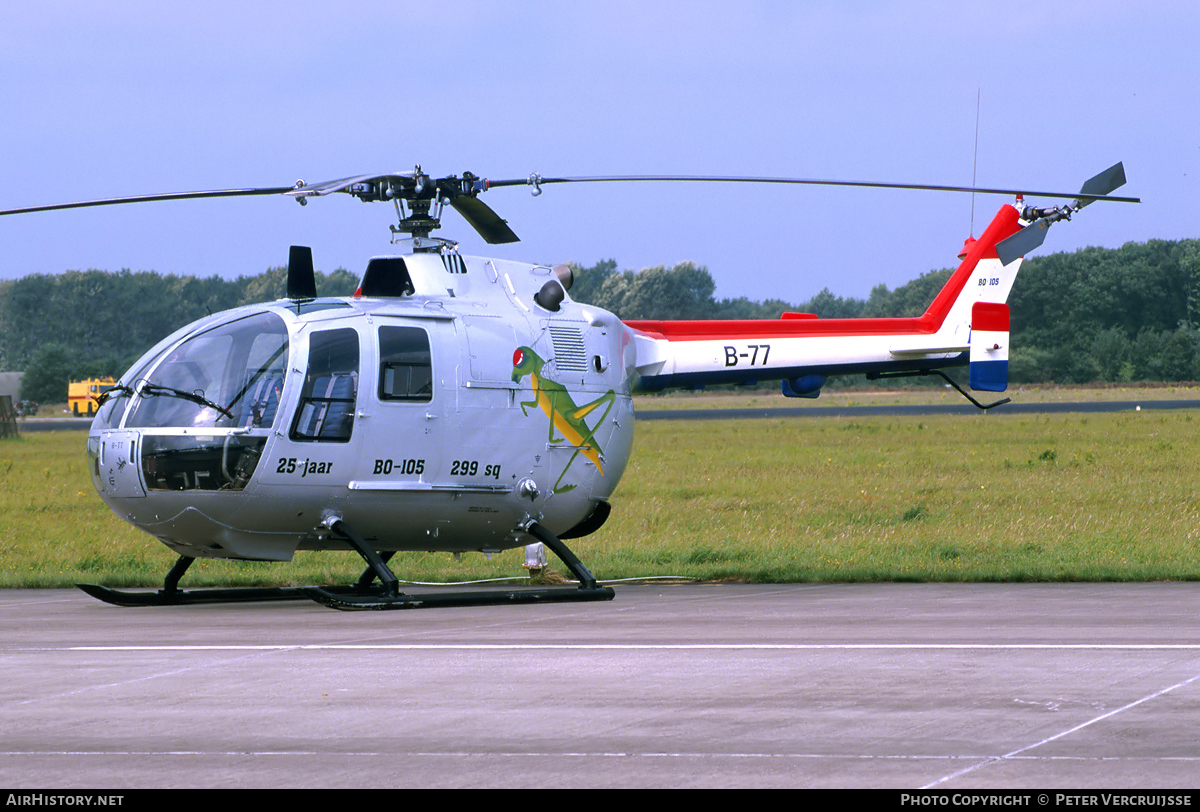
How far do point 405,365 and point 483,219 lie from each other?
6.29 feet

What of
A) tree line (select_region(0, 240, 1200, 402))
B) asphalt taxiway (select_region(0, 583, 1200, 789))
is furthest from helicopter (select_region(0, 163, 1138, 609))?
tree line (select_region(0, 240, 1200, 402))

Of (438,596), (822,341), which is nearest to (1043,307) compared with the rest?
(822,341)

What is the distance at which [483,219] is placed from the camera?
44.5ft

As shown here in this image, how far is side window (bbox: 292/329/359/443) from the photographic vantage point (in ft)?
39.3

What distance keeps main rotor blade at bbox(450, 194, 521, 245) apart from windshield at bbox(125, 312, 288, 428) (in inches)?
89.0

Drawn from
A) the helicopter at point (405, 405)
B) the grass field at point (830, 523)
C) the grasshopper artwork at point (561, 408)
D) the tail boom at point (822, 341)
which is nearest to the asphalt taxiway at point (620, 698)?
the helicopter at point (405, 405)

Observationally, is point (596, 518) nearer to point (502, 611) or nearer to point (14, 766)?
point (502, 611)

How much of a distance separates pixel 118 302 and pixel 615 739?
360 ft

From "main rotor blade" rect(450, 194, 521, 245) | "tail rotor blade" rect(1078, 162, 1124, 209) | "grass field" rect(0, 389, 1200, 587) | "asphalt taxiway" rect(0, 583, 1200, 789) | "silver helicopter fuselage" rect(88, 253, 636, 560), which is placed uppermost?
"tail rotor blade" rect(1078, 162, 1124, 209)

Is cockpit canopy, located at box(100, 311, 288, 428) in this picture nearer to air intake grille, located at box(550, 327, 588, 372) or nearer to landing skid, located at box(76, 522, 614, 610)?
landing skid, located at box(76, 522, 614, 610)

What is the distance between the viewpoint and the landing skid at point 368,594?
39.8 feet

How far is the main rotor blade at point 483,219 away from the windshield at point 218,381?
2.26 meters

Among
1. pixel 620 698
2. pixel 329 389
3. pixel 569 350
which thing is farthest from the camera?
pixel 569 350

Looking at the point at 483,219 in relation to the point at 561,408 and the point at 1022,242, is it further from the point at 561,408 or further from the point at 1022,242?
the point at 1022,242
